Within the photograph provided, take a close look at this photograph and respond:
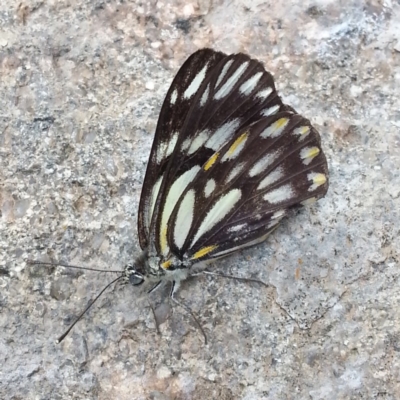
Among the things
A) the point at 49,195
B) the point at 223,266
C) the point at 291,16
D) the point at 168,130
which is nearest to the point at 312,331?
the point at 223,266

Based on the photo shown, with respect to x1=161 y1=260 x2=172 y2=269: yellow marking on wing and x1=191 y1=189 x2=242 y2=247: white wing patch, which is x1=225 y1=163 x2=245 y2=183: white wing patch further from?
x1=161 y1=260 x2=172 y2=269: yellow marking on wing

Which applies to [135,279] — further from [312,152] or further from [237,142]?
[312,152]

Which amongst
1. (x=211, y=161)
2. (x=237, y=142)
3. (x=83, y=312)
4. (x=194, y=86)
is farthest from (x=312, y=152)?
(x=83, y=312)

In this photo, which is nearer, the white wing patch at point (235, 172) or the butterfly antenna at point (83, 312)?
the butterfly antenna at point (83, 312)

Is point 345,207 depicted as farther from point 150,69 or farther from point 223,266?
point 150,69

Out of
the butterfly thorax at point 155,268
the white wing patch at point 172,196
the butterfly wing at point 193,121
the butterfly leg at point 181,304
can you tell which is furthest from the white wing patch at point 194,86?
the butterfly leg at point 181,304

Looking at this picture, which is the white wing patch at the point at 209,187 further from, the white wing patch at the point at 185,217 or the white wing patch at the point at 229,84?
the white wing patch at the point at 229,84
